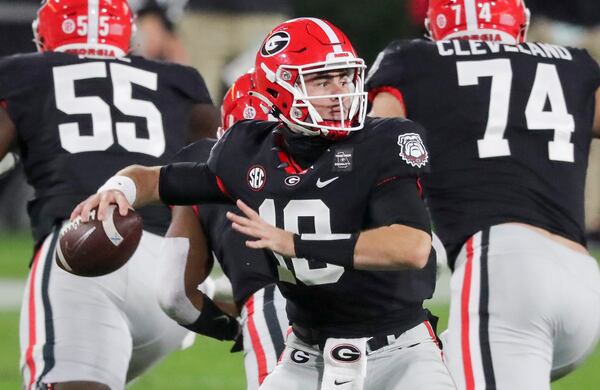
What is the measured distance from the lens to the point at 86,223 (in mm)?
3848

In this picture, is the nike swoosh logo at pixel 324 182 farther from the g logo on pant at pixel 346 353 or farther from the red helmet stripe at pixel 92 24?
the red helmet stripe at pixel 92 24

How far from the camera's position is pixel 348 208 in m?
3.71

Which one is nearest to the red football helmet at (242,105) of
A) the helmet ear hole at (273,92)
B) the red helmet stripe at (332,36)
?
the helmet ear hole at (273,92)

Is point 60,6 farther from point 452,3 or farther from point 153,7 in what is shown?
point 153,7

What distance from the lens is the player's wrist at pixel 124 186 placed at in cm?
393

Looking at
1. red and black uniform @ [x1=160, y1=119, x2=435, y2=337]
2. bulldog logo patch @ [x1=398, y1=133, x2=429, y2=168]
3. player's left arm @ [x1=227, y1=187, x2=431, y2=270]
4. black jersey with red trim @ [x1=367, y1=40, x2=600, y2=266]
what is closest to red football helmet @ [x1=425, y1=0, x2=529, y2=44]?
black jersey with red trim @ [x1=367, y1=40, x2=600, y2=266]

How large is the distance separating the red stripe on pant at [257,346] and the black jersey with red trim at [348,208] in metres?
0.32

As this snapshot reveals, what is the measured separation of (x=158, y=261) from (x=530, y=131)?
1409 millimetres

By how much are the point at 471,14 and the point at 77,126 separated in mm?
1523

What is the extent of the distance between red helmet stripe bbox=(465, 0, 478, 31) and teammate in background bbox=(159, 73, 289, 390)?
0.85 metres

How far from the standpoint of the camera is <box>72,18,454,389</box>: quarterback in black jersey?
3584 millimetres

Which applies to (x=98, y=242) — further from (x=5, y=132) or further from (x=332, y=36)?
(x=5, y=132)

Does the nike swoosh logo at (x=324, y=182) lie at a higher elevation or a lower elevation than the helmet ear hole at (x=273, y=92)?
lower

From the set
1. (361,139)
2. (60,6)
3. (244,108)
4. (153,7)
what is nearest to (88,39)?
(60,6)
